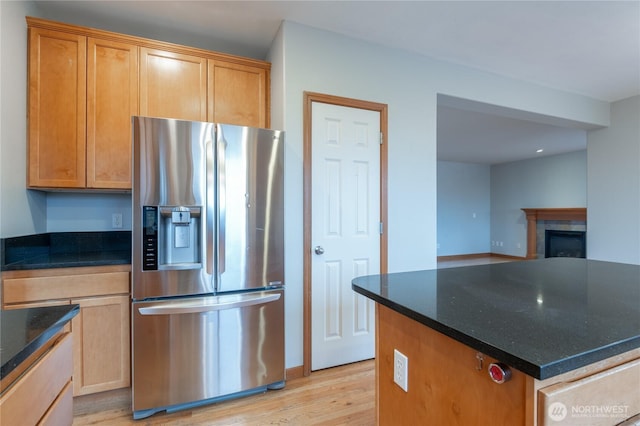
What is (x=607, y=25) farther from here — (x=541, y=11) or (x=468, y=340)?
(x=468, y=340)

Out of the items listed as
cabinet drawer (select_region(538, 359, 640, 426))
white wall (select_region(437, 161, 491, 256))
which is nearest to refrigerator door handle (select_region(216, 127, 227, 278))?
cabinet drawer (select_region(538, 359, 640, 426))

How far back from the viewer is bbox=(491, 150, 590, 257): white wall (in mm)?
6441

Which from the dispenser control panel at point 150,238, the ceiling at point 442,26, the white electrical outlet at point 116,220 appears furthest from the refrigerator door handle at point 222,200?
the white electrical outlet at point 116,220

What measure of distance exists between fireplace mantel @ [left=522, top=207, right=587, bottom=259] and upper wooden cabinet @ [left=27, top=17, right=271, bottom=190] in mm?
7289

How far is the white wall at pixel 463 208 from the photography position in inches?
302

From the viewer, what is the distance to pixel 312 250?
7.30ft

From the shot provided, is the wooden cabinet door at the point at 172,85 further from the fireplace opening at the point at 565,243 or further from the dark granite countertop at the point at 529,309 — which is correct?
the fireplace opening at the point at 565,243

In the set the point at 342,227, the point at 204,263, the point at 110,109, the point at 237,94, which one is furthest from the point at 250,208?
the point at 110,109

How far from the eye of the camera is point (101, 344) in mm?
1809

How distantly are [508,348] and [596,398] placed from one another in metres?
0.27

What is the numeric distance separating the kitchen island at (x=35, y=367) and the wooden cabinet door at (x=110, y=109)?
1.41 meters

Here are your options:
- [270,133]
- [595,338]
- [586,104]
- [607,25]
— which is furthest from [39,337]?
[586,104]

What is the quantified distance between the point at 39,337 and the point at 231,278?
114cm

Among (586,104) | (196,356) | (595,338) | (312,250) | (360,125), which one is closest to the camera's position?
(595,338)
